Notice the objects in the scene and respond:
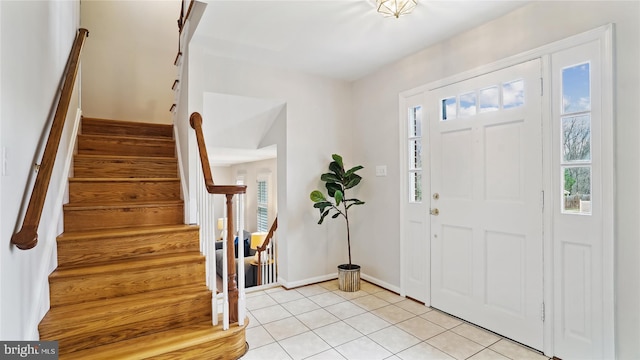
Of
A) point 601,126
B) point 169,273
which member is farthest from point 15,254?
point 601,126

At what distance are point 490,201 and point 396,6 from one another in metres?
1.63

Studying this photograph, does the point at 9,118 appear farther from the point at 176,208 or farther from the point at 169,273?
the point at 176,208

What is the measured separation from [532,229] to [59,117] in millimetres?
3128

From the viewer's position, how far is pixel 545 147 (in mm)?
2131

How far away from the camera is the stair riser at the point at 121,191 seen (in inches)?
102

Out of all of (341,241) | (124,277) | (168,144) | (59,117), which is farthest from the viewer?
(341,241)

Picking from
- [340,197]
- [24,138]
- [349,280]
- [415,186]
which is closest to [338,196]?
[340,197]

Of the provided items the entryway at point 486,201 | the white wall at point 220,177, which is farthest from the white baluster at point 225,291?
the white wall at point 220,177

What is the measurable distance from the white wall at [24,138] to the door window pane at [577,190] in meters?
3.02

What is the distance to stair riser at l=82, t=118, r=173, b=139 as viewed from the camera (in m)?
3.34

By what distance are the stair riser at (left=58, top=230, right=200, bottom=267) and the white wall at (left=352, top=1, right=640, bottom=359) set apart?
6.49 feet

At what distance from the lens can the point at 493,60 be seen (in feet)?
8.05

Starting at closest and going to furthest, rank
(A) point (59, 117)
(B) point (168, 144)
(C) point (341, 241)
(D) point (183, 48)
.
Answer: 1. (A) point (59, 117)
2. (D) point (183, 48)
3. (B) point (168, 144)
4. (C) point (341, 241)

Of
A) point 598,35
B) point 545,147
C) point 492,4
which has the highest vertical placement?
point 492,4
